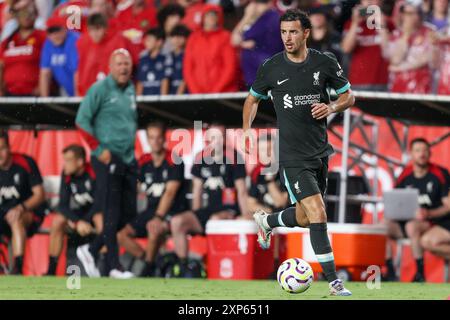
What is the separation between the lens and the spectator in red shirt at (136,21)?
1620 centimetres

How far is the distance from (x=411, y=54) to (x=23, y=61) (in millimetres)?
5414

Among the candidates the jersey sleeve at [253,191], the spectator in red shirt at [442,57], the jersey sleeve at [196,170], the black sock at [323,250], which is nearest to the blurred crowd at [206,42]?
the spectator in red shirt at [442,57]

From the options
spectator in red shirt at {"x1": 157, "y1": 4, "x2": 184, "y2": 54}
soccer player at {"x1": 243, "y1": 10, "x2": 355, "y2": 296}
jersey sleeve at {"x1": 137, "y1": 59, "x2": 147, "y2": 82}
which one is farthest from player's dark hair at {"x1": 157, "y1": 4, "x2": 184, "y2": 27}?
soccer player at {"x1": 243, "y1": 10, "x2": 355, "y2": 296}

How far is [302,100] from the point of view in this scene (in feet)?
30.8

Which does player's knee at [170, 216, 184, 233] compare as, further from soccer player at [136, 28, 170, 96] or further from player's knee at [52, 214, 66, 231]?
soccer player at [136, 28, 170, 96]

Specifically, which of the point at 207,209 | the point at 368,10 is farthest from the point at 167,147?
the point at 368,10

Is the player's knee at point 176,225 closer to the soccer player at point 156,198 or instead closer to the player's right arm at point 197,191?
the soccer player at point 156,198

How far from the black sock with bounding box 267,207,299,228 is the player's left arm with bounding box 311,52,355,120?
1.00 metres

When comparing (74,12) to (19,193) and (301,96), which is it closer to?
(19,193)

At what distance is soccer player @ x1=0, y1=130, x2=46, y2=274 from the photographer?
1502 centimetres

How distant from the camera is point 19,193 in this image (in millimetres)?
15086

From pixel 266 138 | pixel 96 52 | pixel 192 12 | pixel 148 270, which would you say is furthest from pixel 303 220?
pixel 192 12
